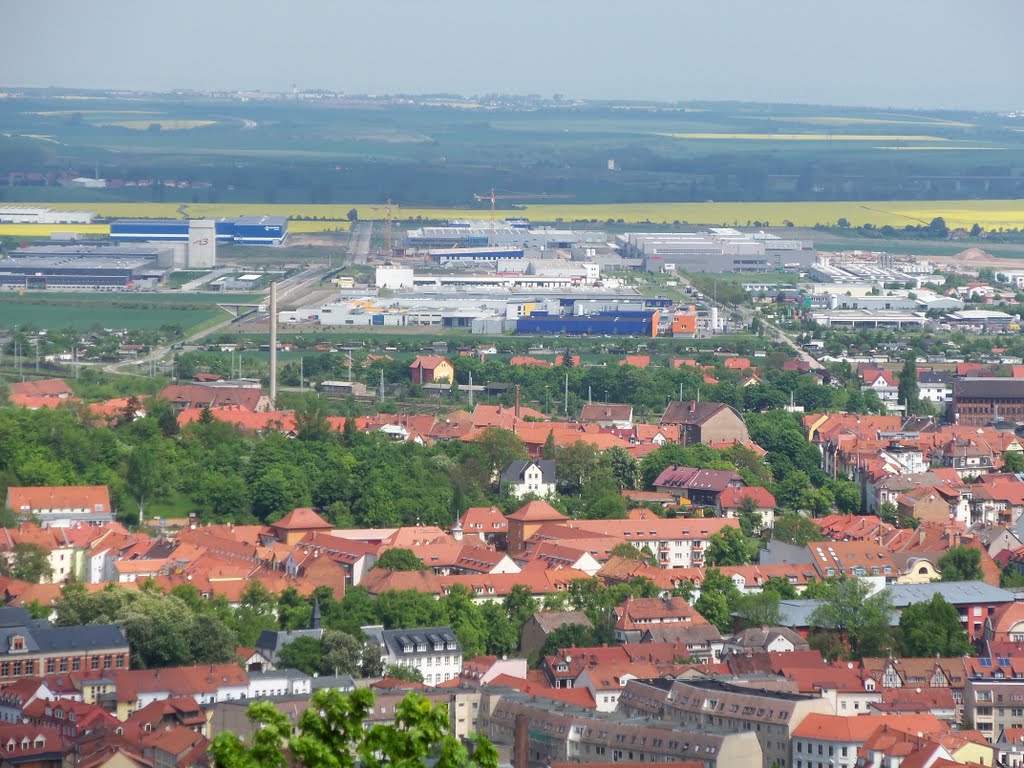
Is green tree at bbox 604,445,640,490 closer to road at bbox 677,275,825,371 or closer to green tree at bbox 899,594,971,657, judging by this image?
green tree at bbox 899,594,971,657

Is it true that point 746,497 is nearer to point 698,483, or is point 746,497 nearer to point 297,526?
point 698,483

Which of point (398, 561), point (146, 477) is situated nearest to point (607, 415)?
point (146, 477)

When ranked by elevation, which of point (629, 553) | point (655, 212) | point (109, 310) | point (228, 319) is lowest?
point (655, 212)

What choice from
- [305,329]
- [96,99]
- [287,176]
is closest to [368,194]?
[287,176]

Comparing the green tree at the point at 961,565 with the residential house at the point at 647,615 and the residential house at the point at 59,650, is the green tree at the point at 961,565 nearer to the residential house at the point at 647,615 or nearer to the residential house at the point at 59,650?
the residential house at the point at 647,615

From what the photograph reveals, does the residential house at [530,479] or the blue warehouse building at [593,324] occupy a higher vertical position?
the residential house at [530,479]

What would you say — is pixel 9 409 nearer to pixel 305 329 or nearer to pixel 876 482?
pixel 876 482

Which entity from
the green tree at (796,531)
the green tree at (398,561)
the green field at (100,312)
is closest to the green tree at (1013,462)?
the green tree at (796,531)
